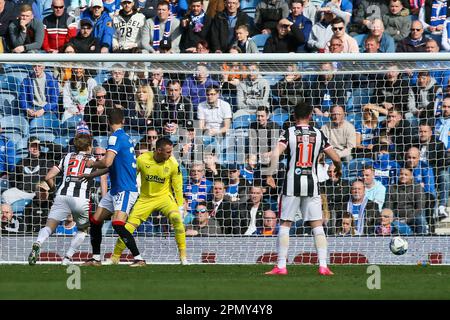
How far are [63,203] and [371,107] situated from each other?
493cm

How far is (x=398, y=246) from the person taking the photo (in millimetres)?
15156

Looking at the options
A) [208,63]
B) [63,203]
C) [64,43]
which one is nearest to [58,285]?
[63,203]

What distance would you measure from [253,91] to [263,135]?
0.76 m

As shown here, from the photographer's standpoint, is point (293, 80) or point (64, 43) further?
point (64, 43)

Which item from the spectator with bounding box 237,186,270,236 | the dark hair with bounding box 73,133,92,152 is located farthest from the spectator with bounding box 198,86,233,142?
the dark hair with bounding box 73,133,92,152

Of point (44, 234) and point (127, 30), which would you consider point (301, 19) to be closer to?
point (127, 30)

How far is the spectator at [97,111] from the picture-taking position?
57.1 ft

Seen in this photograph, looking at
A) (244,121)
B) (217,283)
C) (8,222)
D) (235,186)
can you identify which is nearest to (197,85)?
(244,121)

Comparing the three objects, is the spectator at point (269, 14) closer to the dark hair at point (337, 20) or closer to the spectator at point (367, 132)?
the dark hair at point (337, 20)

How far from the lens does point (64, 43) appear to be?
20.2m

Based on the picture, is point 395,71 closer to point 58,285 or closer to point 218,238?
point 218,238

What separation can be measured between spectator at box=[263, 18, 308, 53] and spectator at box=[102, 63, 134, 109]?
3055 mm

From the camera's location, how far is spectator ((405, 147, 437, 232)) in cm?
1672

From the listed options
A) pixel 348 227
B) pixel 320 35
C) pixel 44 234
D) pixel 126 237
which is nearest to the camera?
pixel 126 237
